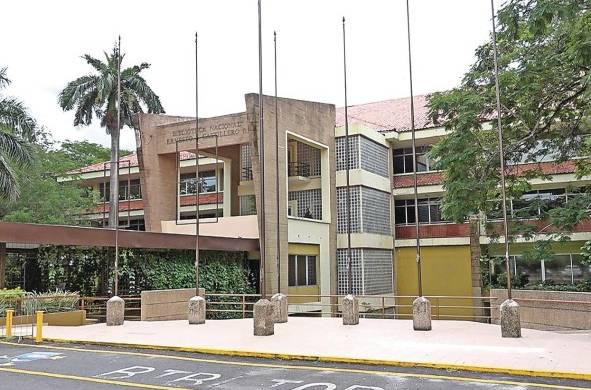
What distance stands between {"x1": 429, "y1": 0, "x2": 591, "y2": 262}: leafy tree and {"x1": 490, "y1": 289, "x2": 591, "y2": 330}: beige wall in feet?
5.40

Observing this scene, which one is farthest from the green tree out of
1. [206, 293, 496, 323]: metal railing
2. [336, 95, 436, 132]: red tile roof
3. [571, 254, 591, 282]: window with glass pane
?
[571, 254, 591, 282]: window with glass pane

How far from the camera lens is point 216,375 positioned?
34.9 feet

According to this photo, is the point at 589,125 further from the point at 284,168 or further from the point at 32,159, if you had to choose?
the point at 32,159

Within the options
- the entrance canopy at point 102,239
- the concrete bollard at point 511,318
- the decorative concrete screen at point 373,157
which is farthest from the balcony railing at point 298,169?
the concrete bollard at point 511,318

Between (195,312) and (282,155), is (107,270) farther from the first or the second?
(282,155)

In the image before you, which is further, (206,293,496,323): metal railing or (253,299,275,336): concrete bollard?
(206,293,496,323): metal railing

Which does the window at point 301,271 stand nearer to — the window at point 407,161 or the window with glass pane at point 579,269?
the window at point 407,161

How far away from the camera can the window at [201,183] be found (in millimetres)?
42312

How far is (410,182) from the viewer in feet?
112

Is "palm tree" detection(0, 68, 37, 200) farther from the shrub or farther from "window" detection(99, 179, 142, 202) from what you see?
"window" detection(99, 179, 142, 202)

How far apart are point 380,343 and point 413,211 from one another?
71.7ft

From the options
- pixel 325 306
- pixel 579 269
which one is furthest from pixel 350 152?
pixel 579 269

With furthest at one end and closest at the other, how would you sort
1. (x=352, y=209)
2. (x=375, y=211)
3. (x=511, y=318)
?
(x=375, y=211) < (x=352, y=209) < (x=511, y=318)

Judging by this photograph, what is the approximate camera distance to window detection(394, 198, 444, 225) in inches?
1383
